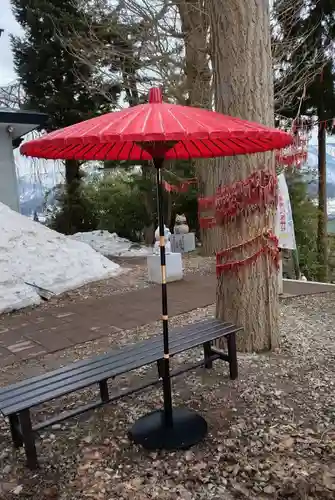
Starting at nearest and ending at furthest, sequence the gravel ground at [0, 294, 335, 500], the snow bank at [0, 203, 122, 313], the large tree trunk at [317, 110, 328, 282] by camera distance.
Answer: the gravel ground at [0, 294, 335, 500] → the snow bank at [0, 203, 122, 313] → the large tree trunk at [317, 110, 328, 282]

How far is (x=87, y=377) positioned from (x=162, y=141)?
5.09 ft

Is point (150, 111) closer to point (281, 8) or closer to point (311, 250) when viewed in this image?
point (281, 8)

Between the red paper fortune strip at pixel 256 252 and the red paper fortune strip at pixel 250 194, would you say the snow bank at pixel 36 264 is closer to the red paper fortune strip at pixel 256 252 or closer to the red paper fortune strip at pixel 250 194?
the red paper fortune strip at pixel 256 252

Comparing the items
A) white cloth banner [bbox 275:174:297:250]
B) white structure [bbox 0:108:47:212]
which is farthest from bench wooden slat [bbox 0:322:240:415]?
white structure [bbox 0:108:47:212]

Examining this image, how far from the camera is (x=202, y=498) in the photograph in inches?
86.4

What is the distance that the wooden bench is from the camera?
2.46 m

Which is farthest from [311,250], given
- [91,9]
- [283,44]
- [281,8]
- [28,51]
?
[28,51]

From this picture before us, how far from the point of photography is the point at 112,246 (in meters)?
Result: 11.9

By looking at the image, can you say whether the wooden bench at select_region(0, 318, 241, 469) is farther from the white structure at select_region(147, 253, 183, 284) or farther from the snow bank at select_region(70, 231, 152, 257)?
the snow bank at select_region(70, 231, 152, 257)

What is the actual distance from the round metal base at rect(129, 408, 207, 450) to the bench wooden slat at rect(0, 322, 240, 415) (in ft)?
1.23

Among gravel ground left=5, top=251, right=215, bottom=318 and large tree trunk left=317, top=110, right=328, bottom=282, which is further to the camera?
large tree trunk left=317, top=110, right=328, bottom=282

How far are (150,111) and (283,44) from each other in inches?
346

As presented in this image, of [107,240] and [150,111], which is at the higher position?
[150,111]

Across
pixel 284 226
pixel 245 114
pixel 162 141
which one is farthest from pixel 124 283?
pixel 162 141
